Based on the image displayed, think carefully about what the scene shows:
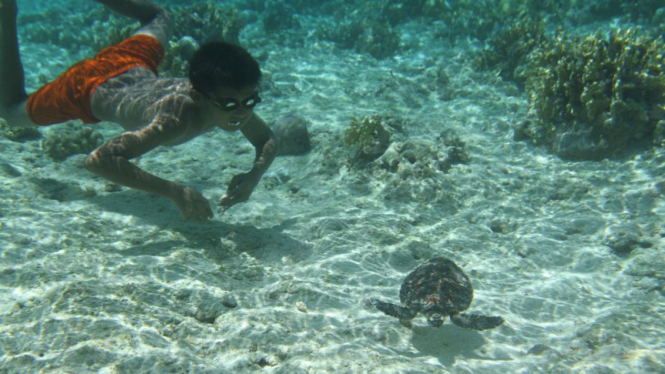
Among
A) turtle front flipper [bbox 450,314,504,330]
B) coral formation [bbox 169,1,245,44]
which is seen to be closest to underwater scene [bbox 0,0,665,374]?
turtle front flipper [bbox 450,314,504,330]

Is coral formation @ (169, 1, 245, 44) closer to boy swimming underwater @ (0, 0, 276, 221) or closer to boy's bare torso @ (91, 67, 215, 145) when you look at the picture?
boy swimming underwater @ (0, 0, 276, 221)

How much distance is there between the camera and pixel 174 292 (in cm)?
316

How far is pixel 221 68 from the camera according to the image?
132 inches

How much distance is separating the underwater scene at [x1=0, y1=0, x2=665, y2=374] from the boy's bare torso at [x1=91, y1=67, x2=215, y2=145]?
0.19 ft

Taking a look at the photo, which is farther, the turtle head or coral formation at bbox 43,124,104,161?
coral formation at bbox 43,124,104,161

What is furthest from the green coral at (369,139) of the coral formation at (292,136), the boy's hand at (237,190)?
the boy's hand at (237,190)

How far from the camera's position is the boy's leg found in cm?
439

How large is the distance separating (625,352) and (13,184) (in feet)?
23.7

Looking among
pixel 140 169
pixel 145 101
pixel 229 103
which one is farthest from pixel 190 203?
pixel 145 101

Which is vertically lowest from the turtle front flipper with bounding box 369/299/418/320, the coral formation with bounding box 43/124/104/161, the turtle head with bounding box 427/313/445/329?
the coral formation with bounding box 43/124/104/161

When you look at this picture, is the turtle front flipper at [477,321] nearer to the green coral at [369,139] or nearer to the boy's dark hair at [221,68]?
the boy's dark hair at [221,68]

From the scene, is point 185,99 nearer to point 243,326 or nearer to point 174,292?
point 174,292

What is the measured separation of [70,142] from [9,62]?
210 cm

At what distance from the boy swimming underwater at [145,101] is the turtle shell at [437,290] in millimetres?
2192
